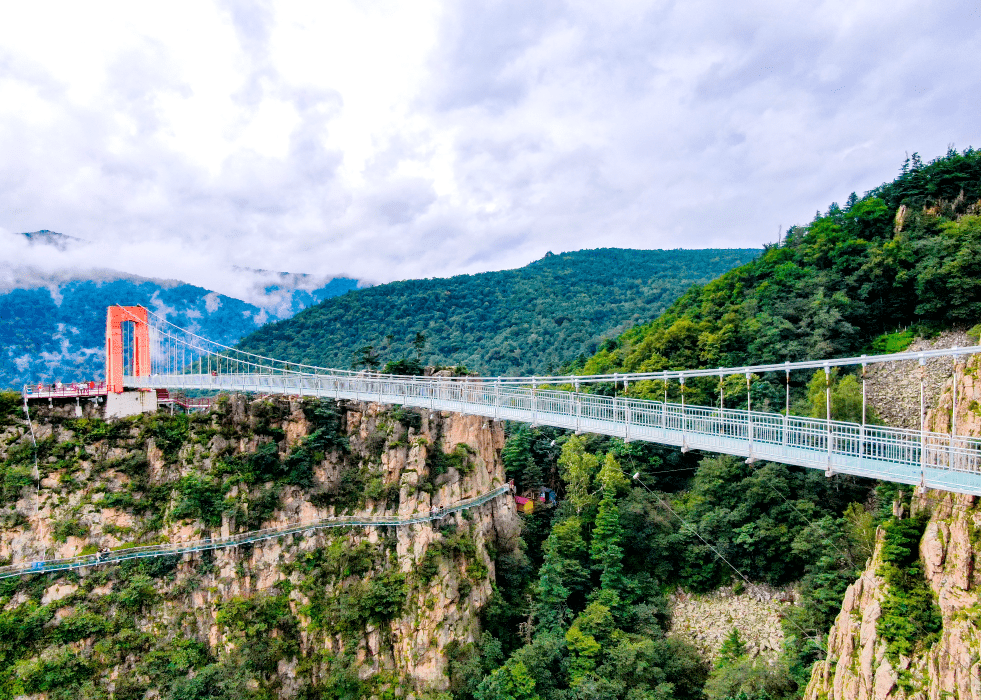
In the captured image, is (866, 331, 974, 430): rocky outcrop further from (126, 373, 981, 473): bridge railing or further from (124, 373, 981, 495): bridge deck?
(124, 373, 981, 495): bridge deck

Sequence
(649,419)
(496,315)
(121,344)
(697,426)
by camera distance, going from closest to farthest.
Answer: (697,426) → (649,419) → (121,344) → (496,315)

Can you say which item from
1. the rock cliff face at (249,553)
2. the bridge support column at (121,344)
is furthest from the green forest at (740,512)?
the bridge support column at (121,344)

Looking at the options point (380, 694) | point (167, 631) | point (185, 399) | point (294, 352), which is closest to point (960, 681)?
point (380, 694)

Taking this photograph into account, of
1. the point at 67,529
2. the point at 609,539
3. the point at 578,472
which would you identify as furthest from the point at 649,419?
→ the point at 67,529

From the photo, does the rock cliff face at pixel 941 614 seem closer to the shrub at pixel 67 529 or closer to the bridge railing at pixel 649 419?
the bridge railing at pixel 649 419

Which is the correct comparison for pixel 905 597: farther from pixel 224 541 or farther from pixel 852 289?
pixel 224 541
